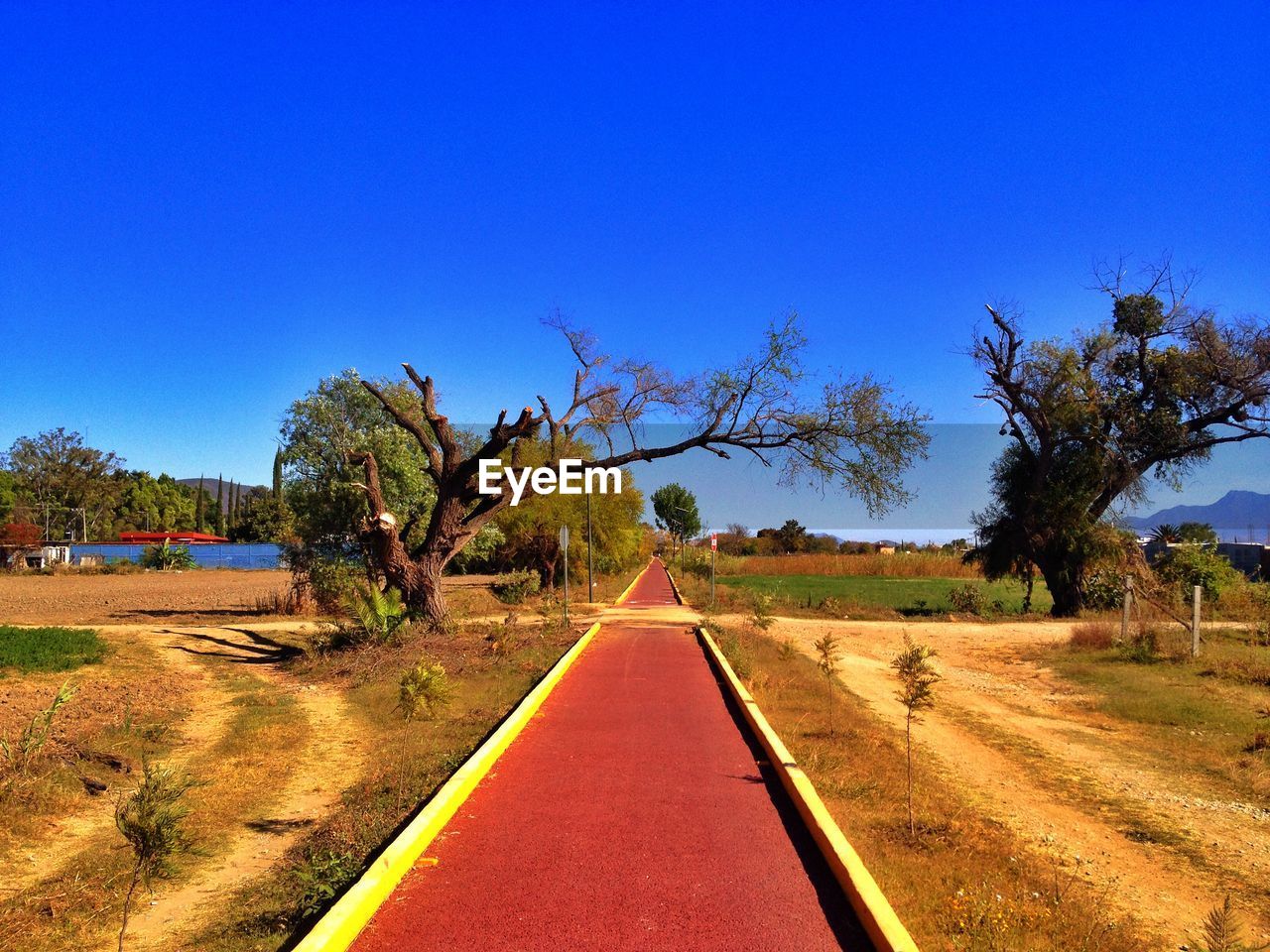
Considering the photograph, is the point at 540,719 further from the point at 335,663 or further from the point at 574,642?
the point at 574,642

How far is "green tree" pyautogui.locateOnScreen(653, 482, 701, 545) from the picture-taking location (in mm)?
114562

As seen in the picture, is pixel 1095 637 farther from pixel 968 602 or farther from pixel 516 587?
pixel 516 587

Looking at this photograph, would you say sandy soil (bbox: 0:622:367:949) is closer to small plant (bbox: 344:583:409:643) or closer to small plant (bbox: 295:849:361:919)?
small plant (bbox: 295:849:361:919)

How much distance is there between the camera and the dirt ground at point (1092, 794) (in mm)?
7078

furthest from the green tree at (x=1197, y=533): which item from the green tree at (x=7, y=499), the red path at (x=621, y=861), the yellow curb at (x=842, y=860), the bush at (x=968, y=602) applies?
the green tree at (x=7, y=499)

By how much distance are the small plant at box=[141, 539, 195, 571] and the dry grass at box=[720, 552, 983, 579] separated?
135 ft

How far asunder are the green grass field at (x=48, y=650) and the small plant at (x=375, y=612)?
4.55 metres

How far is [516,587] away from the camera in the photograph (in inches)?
1286

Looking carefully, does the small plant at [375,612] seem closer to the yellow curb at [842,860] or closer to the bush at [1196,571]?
the yellow curb at [842,860]

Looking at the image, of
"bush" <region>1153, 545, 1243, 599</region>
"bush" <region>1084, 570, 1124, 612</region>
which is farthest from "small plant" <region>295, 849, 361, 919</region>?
"bush" <region>1084, 570, 1124, 612</region>

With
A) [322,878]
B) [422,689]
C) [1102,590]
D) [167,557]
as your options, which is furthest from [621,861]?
[167,557]

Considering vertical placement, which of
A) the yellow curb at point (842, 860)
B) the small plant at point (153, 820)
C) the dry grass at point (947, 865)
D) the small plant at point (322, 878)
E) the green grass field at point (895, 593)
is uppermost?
the small plant at point (153, 820)

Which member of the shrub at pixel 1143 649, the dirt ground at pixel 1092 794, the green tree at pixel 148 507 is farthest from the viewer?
the green tree at pixel 148 507

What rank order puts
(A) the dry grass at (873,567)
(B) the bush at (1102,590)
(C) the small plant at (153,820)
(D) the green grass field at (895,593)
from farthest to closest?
→ 1. (A) the dry grass at (873,567)
2. (D) the green grass field at (895,593)
3. (B) the bush at (1102,590)
4. (C) the small plant at (153,820)
